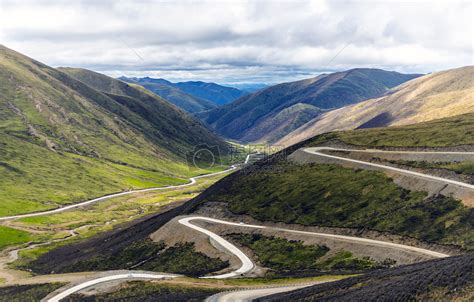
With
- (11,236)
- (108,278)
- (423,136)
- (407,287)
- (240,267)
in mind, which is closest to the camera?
(407,287)

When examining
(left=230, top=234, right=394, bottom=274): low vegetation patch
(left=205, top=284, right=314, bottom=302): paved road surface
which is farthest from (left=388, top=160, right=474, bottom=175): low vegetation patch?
(left=205, top=284, right=314, bottom=302): paved road surface

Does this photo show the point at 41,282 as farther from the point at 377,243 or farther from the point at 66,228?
the point at 66,228

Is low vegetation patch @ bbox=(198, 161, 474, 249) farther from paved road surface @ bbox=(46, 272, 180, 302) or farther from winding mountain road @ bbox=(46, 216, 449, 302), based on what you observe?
paved road surface @ bbox=(46, 272, 180, 302)

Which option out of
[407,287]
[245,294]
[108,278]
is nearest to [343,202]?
[245,294]

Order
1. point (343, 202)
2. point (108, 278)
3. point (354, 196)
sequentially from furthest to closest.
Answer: point (354, 196) → point (343, 202) → point (108, 278)

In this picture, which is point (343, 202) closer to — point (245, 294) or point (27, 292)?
point (245, 294)

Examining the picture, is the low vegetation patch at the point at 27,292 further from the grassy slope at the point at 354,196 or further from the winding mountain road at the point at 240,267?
the grassy slope at the point at 354,196

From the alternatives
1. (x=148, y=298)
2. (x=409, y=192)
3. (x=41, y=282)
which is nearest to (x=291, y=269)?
(x=148, y=298)
